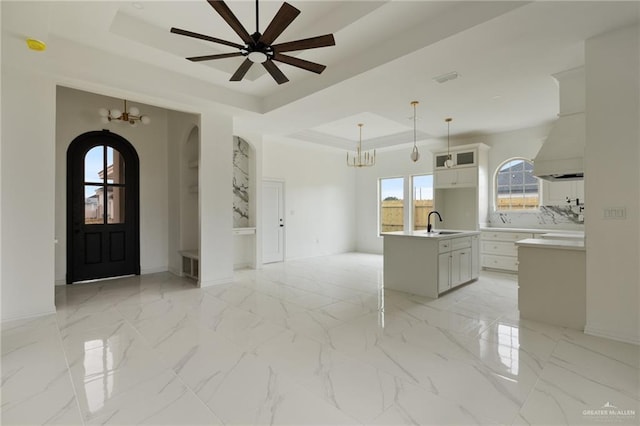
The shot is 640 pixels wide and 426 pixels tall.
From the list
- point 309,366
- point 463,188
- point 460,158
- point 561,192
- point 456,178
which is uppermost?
point 460,158

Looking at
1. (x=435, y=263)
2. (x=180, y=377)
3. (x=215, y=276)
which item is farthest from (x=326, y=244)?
(x=180, y=377)

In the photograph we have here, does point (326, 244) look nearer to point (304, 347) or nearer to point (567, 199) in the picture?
point (567, 199)

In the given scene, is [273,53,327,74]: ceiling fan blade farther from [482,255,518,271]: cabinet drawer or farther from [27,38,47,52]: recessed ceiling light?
[482,255,518,271]: cabinet drawer

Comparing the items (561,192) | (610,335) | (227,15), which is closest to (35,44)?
(227,15)

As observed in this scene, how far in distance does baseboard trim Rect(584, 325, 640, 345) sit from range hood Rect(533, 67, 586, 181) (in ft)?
5.07

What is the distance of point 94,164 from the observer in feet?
17.1

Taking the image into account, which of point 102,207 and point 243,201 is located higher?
point 243,201

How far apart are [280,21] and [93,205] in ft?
15.6

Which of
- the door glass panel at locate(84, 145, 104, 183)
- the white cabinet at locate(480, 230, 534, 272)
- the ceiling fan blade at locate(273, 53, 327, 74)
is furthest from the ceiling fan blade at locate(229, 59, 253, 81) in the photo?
the white cabinet at locate(480, 230, 534, 272)

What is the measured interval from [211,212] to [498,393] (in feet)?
13.7

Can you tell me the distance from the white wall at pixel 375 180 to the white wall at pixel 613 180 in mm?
4817

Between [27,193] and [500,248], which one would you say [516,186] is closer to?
[500,248]

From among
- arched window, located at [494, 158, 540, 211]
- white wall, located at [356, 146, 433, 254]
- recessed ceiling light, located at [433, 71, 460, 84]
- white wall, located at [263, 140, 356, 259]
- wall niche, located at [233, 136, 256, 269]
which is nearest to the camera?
recessed ceiling light, located at [433, 71, 460, 84]

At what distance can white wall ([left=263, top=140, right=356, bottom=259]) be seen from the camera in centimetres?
741
